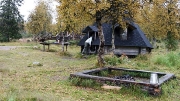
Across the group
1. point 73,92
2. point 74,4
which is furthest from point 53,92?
point 74,4

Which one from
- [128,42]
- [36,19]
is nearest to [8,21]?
[36,19]

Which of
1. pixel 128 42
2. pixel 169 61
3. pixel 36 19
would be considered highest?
pixel 36 19

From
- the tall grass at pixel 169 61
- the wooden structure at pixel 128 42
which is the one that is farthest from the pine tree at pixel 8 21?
the tall grass at pixel 169 61

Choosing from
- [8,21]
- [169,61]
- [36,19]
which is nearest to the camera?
[169,61]

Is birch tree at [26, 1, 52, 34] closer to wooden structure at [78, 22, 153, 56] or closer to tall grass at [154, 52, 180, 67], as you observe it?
wooden structure at [78, 22, 153, 56]

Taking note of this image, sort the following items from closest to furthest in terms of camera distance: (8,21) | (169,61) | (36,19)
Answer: (169,61) → (36,19) → (8,21)

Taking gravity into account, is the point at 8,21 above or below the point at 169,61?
above

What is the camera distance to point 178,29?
3734 cm

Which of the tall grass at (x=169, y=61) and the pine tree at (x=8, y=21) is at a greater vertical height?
the pine tree at (x=8, y=21)

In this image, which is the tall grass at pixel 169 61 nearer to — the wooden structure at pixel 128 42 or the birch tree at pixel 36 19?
the wooden structure at pixel 128 42

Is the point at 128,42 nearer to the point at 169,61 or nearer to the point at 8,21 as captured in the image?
the point at 169,61

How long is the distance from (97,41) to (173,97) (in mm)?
17547

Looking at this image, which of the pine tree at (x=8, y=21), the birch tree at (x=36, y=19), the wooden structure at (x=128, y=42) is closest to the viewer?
the wooden structure at (x=128, y=42)

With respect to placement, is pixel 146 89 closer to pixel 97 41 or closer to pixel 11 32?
pixel 97 41
